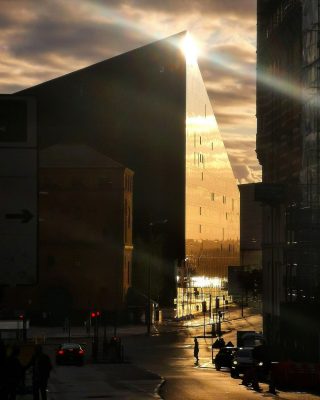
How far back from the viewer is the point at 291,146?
76188 millimetres

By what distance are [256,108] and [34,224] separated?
86.1 m

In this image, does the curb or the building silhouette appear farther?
the building silhouette

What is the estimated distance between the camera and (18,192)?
7.16 metres

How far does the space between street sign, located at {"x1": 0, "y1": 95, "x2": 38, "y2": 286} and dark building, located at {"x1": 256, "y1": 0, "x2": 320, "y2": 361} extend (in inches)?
2173

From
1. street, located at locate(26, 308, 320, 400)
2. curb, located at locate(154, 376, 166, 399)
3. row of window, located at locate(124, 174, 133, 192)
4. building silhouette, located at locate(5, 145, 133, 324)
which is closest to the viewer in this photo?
curb, located at locate(154, 376, 166, 399)

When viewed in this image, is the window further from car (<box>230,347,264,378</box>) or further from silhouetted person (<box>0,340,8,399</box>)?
silhouetted person (<box>0,340,8,399</box>)

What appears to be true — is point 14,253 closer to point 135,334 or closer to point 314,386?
point 314,386

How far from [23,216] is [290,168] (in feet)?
232

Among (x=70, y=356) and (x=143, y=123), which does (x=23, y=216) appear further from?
(x=143, y=123)

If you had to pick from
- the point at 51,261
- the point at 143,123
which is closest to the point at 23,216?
the point at 51,261

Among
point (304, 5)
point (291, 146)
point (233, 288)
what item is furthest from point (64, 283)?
point (304, 5)

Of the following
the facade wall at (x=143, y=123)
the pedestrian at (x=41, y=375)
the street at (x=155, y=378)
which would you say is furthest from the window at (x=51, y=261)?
the pedestrian at (x=41, y=375)

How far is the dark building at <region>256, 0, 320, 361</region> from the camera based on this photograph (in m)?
64.8

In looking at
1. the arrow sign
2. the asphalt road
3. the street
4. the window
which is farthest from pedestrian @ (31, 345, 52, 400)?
the window
